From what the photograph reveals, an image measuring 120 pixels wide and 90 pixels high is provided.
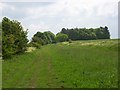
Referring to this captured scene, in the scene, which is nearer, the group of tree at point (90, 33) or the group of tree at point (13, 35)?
the group of tree at point (13, 35)

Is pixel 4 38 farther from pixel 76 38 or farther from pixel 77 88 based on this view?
pixel 76 38

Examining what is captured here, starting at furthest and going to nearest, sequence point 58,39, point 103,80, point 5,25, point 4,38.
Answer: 1. point 58,39
2. point 5,25
3. point 4,38
4. point 103,80

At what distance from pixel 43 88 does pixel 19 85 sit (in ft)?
7.23

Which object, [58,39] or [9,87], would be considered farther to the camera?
[58,39]

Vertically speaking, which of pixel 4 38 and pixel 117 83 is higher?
pixel 4 38

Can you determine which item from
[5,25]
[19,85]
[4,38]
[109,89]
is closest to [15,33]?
[5,25]

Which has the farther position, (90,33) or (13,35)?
(90,33)

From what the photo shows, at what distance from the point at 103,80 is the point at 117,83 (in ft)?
4.87

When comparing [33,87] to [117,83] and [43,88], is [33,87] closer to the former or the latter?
[43,88]

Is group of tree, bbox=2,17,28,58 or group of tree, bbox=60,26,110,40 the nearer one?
group of tree, bbox=2,17,28,58

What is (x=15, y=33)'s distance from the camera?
57.4 metres

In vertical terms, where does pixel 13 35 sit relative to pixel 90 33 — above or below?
below

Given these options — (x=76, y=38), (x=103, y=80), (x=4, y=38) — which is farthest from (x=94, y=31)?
(x=103, y=80)

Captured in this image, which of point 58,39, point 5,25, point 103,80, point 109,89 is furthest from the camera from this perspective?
point 58,39
